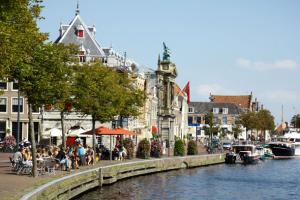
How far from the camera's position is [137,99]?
6600cm

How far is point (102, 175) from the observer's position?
45.2 meters

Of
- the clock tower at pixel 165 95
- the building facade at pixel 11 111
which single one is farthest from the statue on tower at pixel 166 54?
the building facade at pixel 11 111

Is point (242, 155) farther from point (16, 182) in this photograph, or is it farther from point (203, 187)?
point (16, 182)

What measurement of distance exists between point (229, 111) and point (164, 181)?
118017 millimetres

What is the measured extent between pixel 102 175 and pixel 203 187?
8.79 m

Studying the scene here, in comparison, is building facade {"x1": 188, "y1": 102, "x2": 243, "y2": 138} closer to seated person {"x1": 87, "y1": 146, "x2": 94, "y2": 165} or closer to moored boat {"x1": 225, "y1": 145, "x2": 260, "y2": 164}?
moored boat {"x1": 225, "y1": 145, "x2": 260, "y2": 164}

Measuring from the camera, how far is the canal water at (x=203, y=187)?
42562 millimetres

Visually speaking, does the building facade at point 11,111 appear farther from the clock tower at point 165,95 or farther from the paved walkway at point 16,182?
the paved walkway at point 16,182

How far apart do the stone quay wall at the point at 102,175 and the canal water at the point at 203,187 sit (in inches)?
23.6

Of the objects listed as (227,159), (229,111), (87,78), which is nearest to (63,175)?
(87,78)

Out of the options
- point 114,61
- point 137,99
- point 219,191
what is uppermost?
point 114,61

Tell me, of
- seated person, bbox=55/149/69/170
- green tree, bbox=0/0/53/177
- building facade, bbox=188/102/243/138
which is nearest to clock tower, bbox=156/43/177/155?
building facade, bbox=188/102/243/138

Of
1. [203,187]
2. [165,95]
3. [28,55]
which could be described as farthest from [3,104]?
[28,55]

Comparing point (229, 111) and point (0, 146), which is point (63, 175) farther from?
point (229, 111)
